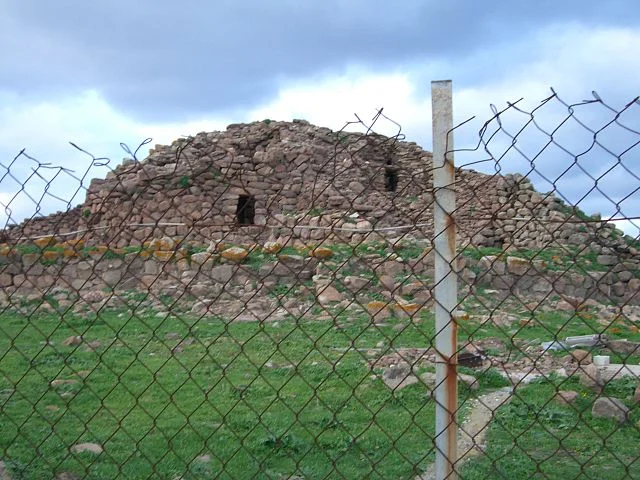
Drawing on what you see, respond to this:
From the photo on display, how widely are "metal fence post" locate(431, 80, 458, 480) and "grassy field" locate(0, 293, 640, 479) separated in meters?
0.37

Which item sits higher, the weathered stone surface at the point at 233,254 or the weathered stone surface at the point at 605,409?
the weathered stone surface at the point at 233,254

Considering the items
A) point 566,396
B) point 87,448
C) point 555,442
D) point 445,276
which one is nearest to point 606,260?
point 566,396

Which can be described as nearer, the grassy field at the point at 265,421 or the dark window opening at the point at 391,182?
the grassy field at the point at 265,421

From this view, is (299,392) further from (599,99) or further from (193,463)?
(599,99)

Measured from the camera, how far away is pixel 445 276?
8.23 ft

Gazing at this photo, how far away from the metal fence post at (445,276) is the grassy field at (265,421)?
0.37 metres

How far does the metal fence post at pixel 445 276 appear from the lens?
248 centimetres

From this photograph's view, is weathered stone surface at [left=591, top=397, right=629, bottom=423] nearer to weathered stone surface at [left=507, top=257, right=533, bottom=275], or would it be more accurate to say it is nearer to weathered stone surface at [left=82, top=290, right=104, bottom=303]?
weathered stone surface at [left=507, top=257, right=533, bottom=275]

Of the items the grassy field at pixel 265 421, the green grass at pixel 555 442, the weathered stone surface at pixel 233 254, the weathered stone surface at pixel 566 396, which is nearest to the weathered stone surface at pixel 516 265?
the grassy field at pixel 265 421

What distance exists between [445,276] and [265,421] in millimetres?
3421

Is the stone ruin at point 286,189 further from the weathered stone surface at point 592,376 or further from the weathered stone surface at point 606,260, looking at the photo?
the weathered stone surface at point 592,376

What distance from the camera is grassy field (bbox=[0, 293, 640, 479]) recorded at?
13.5 feet

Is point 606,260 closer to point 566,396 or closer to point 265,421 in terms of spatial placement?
point 566,396

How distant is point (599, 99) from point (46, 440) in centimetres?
446
